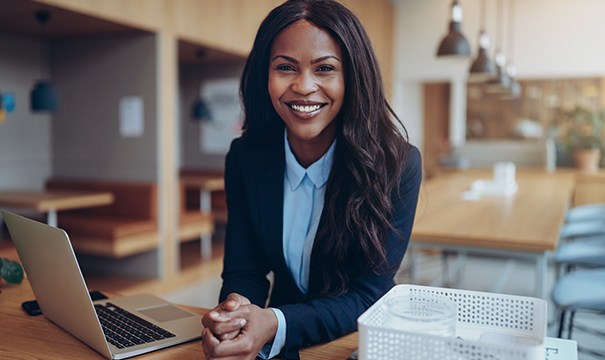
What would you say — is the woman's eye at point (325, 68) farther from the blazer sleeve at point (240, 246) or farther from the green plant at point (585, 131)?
the green plant at point (585, 131)

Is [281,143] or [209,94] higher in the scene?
[209,94]

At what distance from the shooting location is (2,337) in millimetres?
1238

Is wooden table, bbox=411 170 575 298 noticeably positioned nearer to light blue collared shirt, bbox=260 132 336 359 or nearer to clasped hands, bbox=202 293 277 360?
light blue collared shirt, bbox=260 132 336 359

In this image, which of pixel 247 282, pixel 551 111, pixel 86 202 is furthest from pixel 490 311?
pixel 551 111

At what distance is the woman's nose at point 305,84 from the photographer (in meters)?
1.25

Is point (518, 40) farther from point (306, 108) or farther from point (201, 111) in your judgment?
point (306, 108)

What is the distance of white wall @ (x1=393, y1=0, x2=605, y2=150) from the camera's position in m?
7.50

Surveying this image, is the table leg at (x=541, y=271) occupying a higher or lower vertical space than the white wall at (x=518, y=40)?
lower

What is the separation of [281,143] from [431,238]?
4.57 feet

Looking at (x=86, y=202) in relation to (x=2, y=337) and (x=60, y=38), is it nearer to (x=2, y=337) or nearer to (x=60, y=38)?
(x=60, y=38)

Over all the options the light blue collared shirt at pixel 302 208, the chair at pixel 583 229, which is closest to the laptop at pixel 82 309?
the light blue collared shirt at pixel 302 208

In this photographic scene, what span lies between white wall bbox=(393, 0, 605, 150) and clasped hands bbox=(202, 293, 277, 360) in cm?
696

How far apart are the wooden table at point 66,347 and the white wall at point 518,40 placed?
22.2 feet

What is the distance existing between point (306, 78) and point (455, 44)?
2817 mm
